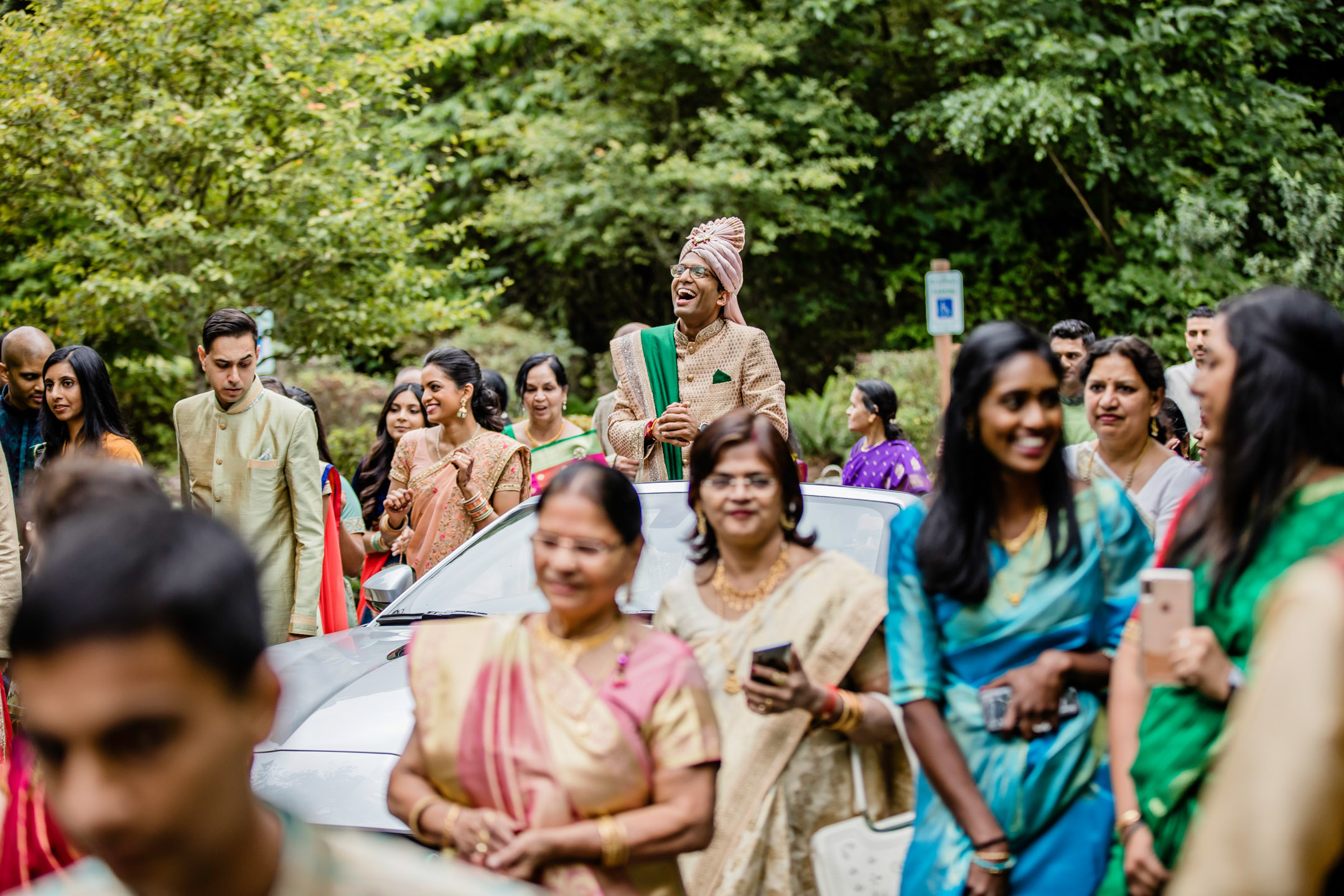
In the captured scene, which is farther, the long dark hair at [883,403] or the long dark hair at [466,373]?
the long dark hair at [883,403]

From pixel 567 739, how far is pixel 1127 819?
116 cm

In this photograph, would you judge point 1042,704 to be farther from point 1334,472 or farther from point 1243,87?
point 1243,87

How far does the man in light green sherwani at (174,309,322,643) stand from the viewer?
5395 mm

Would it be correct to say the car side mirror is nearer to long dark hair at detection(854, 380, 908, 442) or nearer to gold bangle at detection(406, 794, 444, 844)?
gold bangle at detection(406, 794, 444, 844)

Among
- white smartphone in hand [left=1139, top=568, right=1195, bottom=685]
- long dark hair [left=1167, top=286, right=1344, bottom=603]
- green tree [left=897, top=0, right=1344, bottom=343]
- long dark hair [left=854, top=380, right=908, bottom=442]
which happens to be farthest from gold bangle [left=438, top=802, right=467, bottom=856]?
green tree [left=897, top=0, right=1344, bottom=343]

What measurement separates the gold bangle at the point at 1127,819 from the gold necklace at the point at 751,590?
92cm

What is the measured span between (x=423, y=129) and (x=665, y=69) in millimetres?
3365

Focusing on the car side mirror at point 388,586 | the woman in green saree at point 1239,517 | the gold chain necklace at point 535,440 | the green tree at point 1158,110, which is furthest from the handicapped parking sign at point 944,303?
the woman in green saree at point 1239,517

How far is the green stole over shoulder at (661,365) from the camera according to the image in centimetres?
518

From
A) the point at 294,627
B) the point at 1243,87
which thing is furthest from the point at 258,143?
the point at 1243,87

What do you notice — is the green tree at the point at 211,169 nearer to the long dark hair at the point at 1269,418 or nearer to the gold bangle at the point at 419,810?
the gold bangle at the point at 419,810

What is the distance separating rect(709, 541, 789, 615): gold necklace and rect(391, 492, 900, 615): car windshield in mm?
1188

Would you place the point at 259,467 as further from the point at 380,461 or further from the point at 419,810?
the point at 419,810

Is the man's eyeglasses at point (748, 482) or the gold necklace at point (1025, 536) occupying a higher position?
the man's eyeglasses at point (748, 482)
